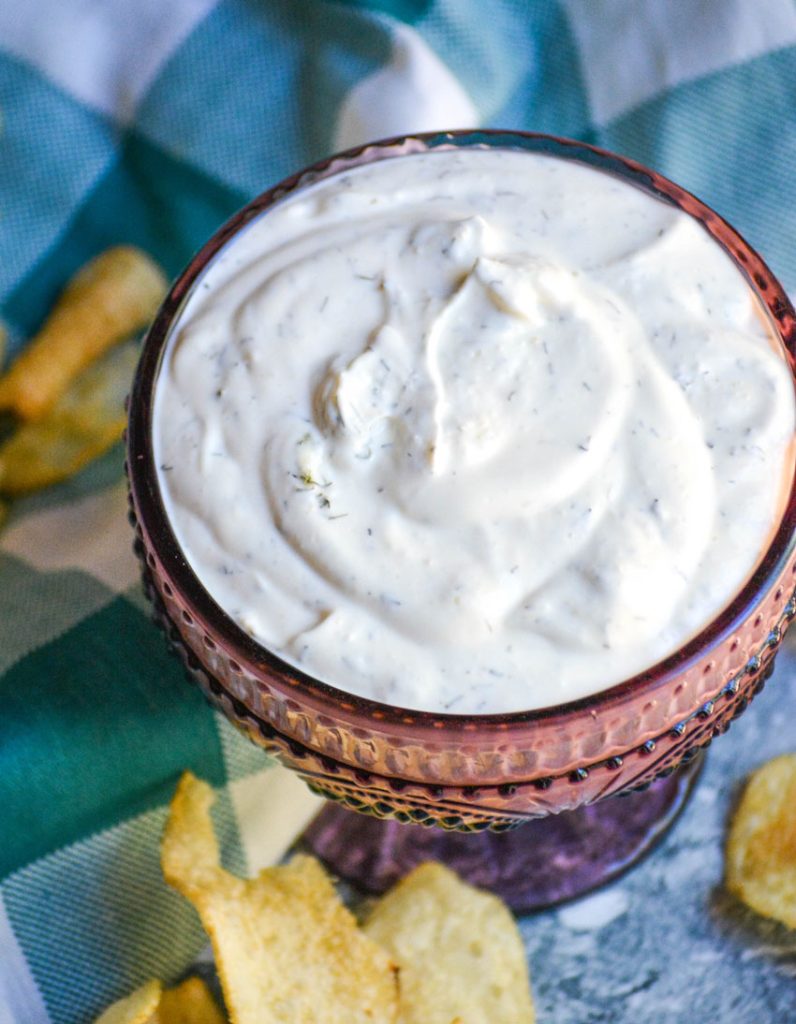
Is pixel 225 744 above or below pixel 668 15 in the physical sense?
below

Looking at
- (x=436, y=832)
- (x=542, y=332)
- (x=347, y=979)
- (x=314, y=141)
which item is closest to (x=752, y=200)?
(x=314, y=141)

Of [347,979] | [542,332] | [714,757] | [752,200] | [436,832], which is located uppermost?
[752,200]

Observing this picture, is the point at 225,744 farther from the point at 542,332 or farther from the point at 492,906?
the point at 542,332

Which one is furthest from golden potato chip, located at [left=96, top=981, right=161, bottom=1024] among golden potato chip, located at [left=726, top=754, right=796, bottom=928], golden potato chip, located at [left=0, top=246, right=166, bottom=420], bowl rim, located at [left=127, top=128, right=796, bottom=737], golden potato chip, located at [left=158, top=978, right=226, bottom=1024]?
golden potato chip, located at [left=0, top=246, right=166, bottom=420]

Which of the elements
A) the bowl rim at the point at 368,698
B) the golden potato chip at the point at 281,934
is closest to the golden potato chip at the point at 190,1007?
the golden potato chip at the point at 281,934

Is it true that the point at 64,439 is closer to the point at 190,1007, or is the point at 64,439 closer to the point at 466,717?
the point at 190,1007

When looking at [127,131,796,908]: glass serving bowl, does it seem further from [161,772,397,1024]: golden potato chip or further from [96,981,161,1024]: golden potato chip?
[96,981,161,1024]: golden potato chip

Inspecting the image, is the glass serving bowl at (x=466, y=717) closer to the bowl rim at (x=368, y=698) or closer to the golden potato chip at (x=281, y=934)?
the bowl rim at (x=368, y=698)
